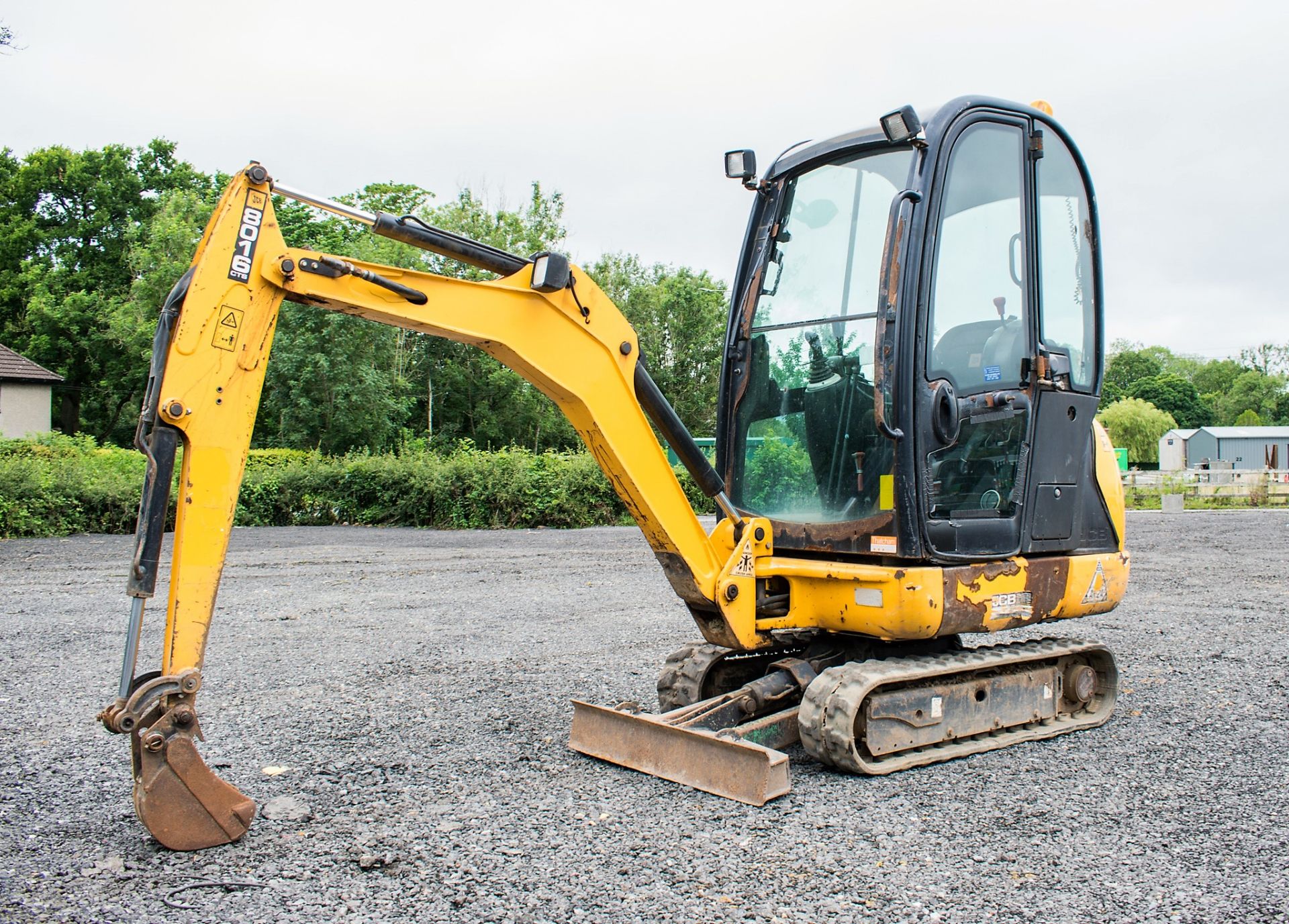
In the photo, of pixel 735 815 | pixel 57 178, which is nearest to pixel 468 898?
pixel 735 815

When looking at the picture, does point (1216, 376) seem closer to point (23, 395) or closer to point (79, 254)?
point (79, 254)

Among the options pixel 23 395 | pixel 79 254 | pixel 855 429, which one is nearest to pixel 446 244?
pixel 855 429

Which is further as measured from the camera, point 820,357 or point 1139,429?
point 1139,429

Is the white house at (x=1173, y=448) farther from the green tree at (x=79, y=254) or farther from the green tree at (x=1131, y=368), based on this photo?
the green tree at (x=79, y=254)

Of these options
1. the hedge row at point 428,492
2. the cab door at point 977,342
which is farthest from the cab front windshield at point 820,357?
the hedge row at point 428,492

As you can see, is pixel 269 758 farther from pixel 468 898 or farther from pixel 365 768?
pixel 468 898

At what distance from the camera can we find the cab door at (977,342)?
182 inches

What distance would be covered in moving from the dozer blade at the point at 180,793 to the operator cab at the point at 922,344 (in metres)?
2.77

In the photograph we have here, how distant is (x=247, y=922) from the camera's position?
3.00 meters

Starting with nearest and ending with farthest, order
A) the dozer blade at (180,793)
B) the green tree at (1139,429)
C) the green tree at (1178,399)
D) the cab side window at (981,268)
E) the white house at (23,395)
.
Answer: the dozer blade at (180,793)
the cab side window at (981,268)
the white house at (23,395)
the green tree at (1139,429)
the green tree at (1178,399)

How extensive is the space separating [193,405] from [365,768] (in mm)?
1953

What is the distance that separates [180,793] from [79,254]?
45104mm

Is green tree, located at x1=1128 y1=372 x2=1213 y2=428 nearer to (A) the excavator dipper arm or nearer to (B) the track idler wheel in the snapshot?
(B) the track idler wheel

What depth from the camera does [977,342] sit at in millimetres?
4852
